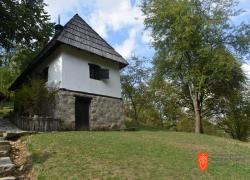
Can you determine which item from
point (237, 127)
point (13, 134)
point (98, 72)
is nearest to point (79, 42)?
point (98, 72)

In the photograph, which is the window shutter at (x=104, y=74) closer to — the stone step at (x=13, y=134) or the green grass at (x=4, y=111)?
the stone step at (x=13, y=134)

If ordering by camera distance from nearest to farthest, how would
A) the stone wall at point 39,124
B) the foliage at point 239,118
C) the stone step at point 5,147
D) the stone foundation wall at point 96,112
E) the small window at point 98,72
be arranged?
the stone step at point 5,147 < the stone wall at point 39,124 < the stone foundation wall at point 96,112 < the small window at point 98,72 < the foliage at point 239,118

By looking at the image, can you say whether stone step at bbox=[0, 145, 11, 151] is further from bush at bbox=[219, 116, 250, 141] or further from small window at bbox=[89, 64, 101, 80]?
bush at bbox=[219, 116, 250, 141]

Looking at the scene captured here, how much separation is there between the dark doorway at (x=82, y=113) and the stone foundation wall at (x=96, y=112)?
0.23 metres

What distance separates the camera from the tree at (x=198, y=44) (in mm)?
18844

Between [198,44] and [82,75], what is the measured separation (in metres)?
8.65

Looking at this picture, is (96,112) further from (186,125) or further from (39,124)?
(186,125)

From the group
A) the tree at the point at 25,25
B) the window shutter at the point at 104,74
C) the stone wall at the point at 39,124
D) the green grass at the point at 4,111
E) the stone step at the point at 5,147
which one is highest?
the tree at the point at 25,25

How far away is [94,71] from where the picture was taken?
Answer: 56.6 ft

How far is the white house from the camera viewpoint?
49.9ft

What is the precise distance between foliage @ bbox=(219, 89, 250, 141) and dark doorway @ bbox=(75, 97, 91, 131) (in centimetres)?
1363

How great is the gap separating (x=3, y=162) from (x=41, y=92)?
7669 mm

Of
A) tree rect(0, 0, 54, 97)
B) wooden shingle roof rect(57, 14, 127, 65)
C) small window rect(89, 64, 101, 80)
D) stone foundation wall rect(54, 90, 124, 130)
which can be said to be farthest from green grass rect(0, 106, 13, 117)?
wooden shingle roof rect(57, 14, 127, 65)

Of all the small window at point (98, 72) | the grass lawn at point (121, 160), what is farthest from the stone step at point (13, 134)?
the small window at point (98, 72)
